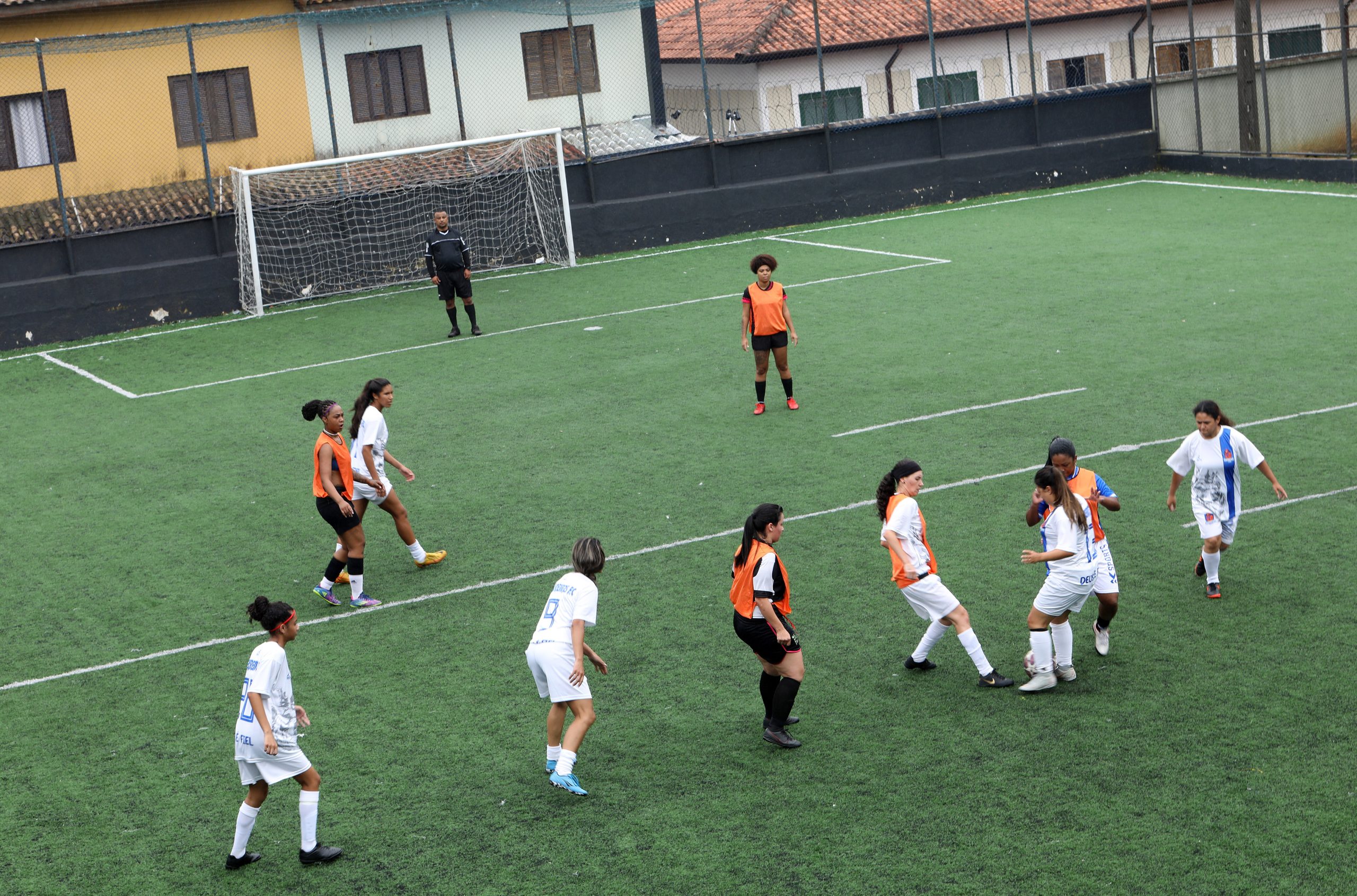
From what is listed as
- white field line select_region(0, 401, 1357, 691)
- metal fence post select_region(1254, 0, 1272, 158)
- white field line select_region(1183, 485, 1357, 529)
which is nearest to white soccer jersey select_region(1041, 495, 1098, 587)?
white field line select_region(1183, 485, 1357, 529)

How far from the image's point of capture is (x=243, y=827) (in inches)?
296

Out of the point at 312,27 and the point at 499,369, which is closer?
the point at 499,369

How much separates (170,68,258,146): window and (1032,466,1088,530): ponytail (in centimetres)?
2430

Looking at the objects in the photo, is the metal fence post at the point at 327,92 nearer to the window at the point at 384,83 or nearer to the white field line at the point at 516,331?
the window at the point at 384,83

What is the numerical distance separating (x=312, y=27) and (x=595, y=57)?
20.3 ft

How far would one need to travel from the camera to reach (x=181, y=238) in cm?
2545

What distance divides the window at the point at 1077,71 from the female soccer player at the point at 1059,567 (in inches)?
1324

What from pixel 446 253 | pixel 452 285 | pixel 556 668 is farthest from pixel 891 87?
pixel 556 668

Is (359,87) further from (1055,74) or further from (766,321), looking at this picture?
(1055,74)

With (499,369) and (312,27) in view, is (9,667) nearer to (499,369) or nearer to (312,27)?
(499,369)

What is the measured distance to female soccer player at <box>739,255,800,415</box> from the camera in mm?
15594

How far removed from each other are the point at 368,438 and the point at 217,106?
20474 millimetres

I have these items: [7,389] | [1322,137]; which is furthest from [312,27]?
[1322,137]

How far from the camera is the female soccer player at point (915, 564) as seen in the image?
8.86m
